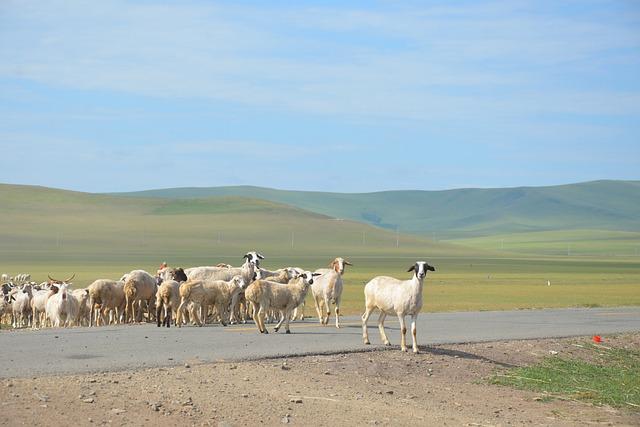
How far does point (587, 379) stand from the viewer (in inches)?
904

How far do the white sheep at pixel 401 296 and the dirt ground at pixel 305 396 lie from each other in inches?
29.9

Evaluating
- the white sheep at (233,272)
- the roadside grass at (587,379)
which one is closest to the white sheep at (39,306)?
the white sheep at (233,272)

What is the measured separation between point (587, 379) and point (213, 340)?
8.05 metres

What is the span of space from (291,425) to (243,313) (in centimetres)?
1413

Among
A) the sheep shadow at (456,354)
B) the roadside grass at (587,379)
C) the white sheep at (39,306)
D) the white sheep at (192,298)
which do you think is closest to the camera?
the roadside grass at (587,379)

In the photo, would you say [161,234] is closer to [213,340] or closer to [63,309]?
[63,309]

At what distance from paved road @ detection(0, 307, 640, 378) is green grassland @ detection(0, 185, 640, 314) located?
50.1ft

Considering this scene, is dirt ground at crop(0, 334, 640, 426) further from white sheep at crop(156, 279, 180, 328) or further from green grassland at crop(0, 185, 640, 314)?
green grassland at crop(0, 185, 640, 314)

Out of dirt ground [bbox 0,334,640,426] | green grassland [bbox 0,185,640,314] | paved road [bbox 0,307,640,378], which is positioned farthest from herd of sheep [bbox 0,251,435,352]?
green grassland [bbox 0,185,640,314]

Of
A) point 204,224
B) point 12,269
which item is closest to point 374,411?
point 12,269

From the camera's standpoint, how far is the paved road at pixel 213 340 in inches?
758

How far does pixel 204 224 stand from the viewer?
173125 millimetres

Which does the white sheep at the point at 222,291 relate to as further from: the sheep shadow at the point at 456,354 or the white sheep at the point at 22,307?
the white sheep at the point at 22,307

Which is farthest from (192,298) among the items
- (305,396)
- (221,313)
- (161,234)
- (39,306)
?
(161,234)
